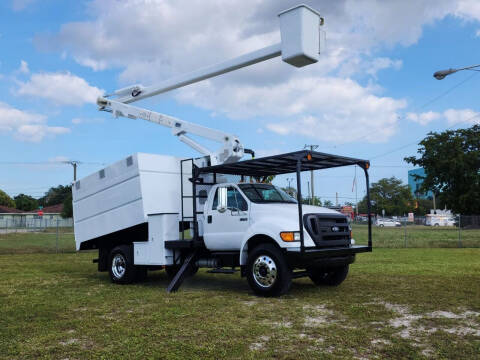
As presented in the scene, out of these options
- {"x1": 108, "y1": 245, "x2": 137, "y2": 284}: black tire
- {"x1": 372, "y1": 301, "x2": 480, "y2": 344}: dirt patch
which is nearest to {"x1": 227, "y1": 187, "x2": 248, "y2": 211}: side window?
{"x1": 108, "y1": 245, "x2": 137, "y2": 284}: black tire

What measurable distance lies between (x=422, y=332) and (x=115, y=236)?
8550 mm

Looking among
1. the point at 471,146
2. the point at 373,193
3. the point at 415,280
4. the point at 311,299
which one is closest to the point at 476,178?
the point at 471,146

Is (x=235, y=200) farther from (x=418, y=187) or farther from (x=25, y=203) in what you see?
(x=25, y=203)

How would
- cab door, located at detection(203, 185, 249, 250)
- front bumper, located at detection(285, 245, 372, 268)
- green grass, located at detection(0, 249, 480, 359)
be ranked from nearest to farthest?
1. green grass, located at detection(0, 249, 480, 359)
2. front bumper, located at detection(285, 245, 372, 268)
3. cab door, located at detection(203, 185, 249, 250)

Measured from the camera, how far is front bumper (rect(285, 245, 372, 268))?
871 centimetres

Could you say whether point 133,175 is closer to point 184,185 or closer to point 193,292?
point 184,185

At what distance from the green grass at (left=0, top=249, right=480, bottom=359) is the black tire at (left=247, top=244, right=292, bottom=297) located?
0.88 feet

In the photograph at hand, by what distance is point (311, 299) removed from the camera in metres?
8.94

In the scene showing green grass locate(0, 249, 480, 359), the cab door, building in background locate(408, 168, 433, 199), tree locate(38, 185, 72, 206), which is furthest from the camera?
tree locate(38, 185, 72, 206)

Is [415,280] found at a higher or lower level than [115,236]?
lower

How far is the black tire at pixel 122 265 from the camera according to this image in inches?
462

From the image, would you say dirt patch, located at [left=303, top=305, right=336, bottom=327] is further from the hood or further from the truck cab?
the hood

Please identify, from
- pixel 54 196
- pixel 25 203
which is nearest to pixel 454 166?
pixel 54 196

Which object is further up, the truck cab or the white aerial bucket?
the white aerial bucket
